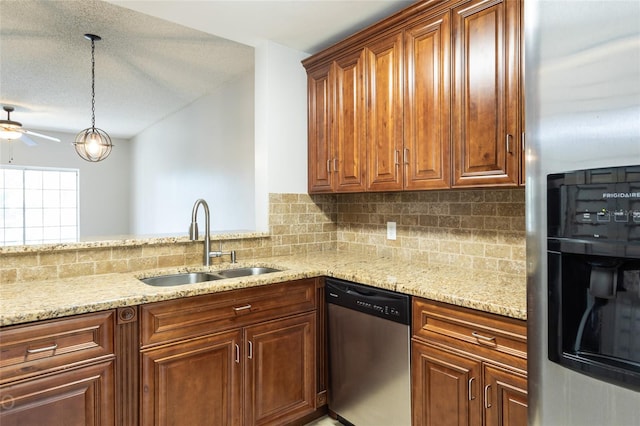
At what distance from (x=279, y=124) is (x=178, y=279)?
125cm

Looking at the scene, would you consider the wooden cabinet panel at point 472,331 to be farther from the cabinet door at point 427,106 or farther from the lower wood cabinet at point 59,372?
the lower wood cabinet at point 59,372

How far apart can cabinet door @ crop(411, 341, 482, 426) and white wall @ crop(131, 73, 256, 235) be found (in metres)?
2.15

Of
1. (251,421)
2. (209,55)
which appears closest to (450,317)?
(251,421)

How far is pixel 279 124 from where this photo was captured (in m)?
2.71

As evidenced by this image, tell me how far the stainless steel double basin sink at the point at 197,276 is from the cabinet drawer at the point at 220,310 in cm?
30

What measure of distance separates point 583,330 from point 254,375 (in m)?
1.46

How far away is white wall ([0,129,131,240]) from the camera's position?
6527 mm

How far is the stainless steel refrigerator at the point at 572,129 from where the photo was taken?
2.64ft

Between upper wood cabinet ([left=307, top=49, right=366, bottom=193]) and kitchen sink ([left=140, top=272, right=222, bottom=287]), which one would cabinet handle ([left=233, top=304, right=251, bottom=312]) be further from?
upper wood cabinet ([left=307, top=49, right=366, bottom=193])

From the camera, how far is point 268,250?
→ 105 inches

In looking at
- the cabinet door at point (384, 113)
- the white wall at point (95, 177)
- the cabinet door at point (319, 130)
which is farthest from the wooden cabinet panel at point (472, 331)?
the white wall at point (95, 177)

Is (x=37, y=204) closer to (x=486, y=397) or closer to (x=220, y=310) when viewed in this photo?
(x=220, y=310)

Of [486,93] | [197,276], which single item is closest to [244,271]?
[197,276]

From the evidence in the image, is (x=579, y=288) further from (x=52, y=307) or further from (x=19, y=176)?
(x=19, y=176)
